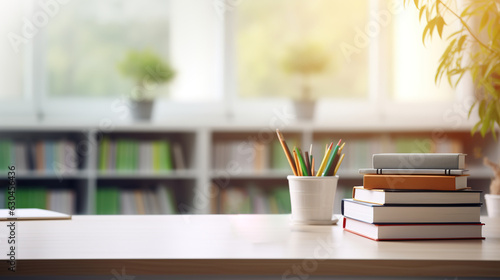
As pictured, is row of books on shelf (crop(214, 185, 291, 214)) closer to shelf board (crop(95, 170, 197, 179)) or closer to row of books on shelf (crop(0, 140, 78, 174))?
shelf board (crop(95, 170, 197, 179))

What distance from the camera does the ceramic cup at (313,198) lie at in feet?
4.64

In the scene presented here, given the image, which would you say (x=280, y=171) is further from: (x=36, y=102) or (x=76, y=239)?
(x=76, y=239)

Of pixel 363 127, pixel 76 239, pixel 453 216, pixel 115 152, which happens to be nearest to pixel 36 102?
pixel 115 152

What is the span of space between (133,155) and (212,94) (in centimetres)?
74

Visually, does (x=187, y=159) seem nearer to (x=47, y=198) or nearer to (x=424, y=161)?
(x=47, y=198)

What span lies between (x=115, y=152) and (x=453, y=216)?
283cm

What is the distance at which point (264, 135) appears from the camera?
153 inches

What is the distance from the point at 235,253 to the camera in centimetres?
103

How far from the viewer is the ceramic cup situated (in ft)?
4.64

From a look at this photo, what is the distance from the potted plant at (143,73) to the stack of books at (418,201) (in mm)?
2695

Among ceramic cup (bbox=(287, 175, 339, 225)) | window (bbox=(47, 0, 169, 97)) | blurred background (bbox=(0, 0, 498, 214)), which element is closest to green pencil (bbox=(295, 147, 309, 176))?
ceramic cup (bbox=(287, 175, 339, 225))

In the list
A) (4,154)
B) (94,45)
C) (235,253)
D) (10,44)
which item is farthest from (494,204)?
(10,44)

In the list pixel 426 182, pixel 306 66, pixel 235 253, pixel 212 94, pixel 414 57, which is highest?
pixel 414 57

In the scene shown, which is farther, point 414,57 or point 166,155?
point 414,57
